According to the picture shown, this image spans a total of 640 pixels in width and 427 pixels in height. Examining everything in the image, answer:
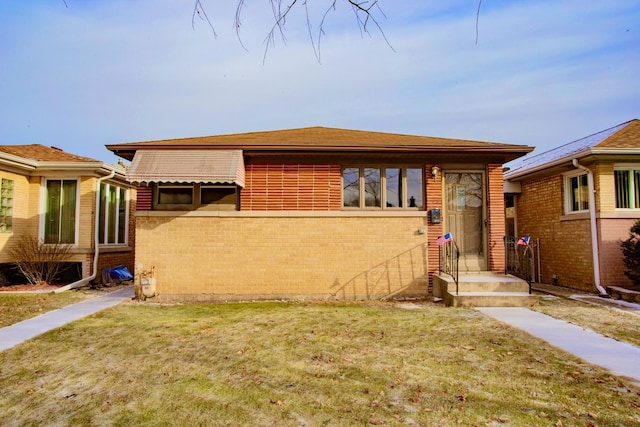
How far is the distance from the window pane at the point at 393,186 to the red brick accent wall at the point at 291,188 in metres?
1.23

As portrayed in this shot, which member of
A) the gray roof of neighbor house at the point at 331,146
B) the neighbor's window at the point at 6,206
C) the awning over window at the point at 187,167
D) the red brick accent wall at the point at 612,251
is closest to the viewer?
the awning over window at the point at 187,167

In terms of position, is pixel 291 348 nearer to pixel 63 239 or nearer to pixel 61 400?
pixel 61 400

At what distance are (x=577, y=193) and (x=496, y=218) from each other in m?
3.46

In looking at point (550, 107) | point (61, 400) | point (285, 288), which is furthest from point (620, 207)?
point (550, 107)

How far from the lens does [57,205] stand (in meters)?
12.3

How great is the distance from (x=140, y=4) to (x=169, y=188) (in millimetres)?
6788

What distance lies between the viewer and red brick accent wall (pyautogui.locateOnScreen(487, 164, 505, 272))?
9609 mm

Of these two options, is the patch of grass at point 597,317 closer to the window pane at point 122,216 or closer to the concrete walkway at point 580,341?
the concrete walkway at point 580,341

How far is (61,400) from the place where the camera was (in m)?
3.73

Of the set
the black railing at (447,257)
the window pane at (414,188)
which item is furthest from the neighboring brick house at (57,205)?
the black railing at (447,257)

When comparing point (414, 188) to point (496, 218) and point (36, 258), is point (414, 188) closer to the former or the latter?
point (496, 218)

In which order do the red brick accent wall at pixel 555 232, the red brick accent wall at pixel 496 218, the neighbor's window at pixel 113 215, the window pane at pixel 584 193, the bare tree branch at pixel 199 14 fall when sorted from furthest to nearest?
the neighbor's window at pixel 113 215, the window pane at pixel 584 193, the red brick accent wall at pixel 555 232, the red brick accent wall at pixel 496 218, the bare tree branch at pixel 199 14

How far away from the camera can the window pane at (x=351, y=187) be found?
9695 millimetres

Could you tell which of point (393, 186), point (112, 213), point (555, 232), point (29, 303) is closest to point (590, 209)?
point (555, 232)
